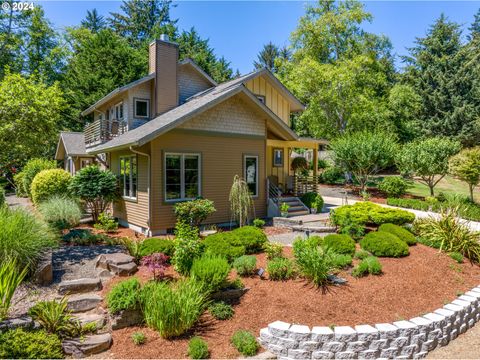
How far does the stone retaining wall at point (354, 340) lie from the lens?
16.3 ft

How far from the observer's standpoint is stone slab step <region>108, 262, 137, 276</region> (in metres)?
6.79

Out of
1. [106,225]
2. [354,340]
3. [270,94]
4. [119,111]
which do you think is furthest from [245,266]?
[270,94]

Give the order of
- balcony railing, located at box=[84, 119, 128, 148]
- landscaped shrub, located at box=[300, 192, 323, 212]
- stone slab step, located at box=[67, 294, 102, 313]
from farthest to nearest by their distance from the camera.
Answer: balcony railing, located at box=[84, 119, 128, 148]
landscaped shrub, located at box=[300, 192, 323, 212]
stone slab step, located at box=[67, 294, 102, 313]

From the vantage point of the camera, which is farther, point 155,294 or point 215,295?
point 215,295

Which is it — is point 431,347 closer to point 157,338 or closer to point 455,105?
point 157,338

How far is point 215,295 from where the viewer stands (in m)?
5.98

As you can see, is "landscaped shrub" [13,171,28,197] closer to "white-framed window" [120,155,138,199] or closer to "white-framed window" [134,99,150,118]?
"white-framed window" [134,99,150,118]

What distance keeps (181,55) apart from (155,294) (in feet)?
106

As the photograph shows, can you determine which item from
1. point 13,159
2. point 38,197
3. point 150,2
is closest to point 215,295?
point 13,159

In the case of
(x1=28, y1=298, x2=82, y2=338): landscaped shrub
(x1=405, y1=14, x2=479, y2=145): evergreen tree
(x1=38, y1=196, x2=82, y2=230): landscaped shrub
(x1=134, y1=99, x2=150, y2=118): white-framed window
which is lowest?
(x1=28, y1=298, x2=82, y2=338): landscaped shrub

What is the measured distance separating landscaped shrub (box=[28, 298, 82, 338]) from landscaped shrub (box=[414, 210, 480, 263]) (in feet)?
30.5

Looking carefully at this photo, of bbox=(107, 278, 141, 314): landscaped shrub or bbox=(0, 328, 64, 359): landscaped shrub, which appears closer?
bbox=(0, 328, 64, 359): landscaped shrub

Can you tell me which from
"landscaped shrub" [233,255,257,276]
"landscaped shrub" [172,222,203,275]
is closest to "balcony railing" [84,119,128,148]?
"landscaped shrub" [172,222,203,275]

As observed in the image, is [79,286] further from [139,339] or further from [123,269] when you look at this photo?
[139,339]
